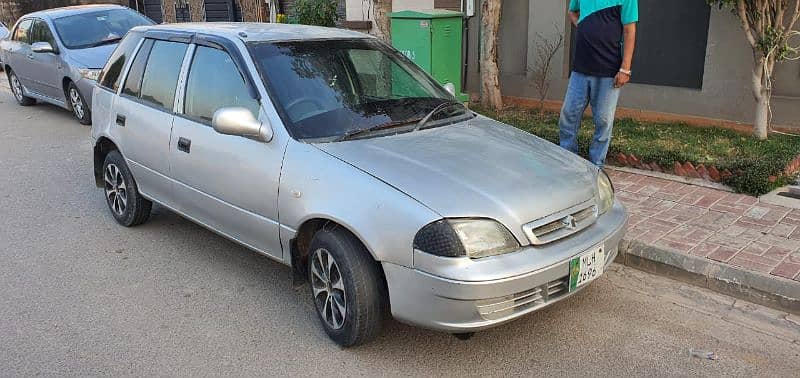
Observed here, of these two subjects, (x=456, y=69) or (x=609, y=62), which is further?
(x=456, y=69)

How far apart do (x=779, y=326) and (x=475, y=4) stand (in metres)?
6.77

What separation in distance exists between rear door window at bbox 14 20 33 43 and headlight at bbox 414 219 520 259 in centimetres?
1027

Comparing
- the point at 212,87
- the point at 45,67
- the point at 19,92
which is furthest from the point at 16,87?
the point at 212,87

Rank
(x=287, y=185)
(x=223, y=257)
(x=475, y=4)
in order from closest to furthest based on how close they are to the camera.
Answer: (x=287, y=185), (x=223, y=257), (x=475, y=4)

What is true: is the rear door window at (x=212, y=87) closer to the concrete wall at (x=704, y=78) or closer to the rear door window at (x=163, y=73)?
the rear door window at (x=163, y=73)

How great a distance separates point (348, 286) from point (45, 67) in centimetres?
903

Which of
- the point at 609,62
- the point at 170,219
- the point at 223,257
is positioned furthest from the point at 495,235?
the point at 170,219

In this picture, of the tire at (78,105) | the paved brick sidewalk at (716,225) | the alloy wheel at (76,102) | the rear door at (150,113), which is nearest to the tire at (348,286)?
the rear door at (150,113)

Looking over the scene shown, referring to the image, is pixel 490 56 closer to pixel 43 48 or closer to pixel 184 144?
pixel 184 144

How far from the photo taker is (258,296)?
13.7 feet

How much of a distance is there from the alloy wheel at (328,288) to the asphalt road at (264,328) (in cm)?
17

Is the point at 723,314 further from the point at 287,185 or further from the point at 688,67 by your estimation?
the point at 688,67

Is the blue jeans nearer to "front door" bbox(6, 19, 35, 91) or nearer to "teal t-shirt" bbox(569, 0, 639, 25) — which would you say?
"teal t-shirt" bbox(569, 0, 639, 25)

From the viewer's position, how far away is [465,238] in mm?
2996
